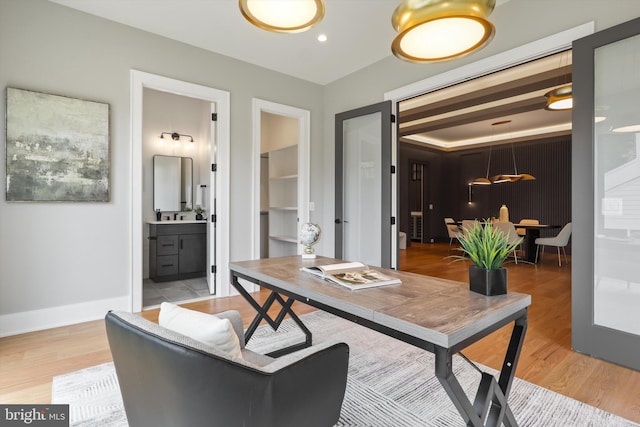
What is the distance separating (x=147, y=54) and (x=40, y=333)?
9.29ft

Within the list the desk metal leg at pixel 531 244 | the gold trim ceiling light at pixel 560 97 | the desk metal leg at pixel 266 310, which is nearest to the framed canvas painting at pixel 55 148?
the desk metal leg at pixel 266 310

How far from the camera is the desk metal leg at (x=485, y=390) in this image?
1.07 m

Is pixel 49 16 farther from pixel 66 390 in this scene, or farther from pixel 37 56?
pixel 66 390

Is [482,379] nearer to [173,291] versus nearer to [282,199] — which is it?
[173,291]

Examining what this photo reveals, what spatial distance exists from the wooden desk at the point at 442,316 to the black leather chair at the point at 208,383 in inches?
12.2

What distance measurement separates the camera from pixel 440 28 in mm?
1530

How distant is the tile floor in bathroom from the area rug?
5.13 ft

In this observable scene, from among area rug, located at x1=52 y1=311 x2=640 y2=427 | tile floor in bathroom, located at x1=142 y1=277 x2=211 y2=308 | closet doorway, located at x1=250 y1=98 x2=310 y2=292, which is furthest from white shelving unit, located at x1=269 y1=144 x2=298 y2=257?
area rug, located at x1=52 y1=311 x2=640 y2=427

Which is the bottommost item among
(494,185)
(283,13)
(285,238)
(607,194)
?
(285,238)

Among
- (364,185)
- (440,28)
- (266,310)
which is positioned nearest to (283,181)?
(364,185)

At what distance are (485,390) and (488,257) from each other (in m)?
0.52

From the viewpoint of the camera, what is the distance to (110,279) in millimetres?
3238

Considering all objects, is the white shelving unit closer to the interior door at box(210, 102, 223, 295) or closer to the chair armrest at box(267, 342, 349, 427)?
the interior door at box(210, 102, 223, 295)

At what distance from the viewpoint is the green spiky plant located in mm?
1396
